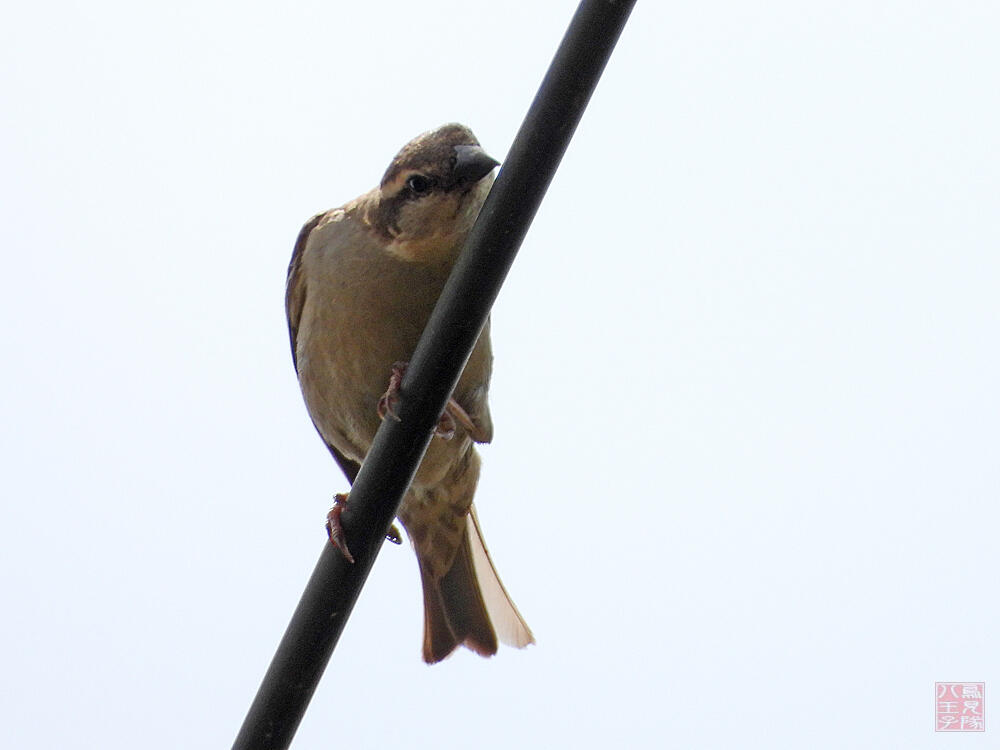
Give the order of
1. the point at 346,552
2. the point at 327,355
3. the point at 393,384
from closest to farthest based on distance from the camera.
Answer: the point at 346,552
the point at 393,384
the point at 327,355

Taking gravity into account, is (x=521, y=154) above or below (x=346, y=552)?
above

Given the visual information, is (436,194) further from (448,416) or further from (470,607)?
(470,607)

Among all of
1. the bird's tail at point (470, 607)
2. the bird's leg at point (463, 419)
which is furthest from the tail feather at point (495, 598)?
the bird's leg at point (463, 419)

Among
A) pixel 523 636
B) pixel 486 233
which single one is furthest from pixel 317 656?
pixel 523 636

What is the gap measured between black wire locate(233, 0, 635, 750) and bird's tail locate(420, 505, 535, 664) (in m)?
1.67

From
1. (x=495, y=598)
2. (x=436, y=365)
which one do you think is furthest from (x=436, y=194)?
(x=495, y=598)

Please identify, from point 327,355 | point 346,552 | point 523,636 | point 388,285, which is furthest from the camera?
point 523,636

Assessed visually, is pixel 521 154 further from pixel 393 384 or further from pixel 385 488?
pixel 393 384

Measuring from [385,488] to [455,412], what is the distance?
3.83 feet

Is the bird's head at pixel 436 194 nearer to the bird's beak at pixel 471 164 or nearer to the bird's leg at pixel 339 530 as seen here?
the bird's beak at pixel 471 164

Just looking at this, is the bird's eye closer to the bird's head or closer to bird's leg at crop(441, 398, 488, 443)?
the bird's head

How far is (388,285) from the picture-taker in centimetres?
297

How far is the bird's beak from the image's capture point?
2764mm

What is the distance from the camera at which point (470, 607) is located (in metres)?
3.64
